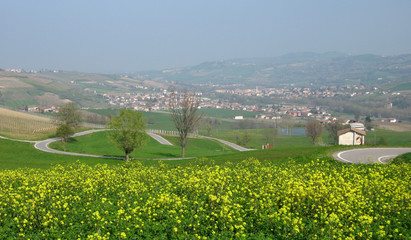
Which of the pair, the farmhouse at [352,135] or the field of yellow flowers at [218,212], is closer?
the field of yellow flowers at [218,212]

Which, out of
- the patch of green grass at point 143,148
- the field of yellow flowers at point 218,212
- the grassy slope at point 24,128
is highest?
the field of yellow flowers at point 218,212

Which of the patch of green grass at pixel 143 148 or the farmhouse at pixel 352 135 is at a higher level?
the farmhouse at pixel 352 135

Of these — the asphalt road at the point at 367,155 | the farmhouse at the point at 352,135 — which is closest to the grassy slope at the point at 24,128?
the farmhouse at the point at 352,135

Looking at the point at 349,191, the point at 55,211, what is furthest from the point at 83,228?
the point at 349,191

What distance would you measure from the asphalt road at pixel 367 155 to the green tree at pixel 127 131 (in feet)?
91.6

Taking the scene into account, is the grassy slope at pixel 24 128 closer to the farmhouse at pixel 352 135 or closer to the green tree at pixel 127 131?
the green tree at pixel 127 131

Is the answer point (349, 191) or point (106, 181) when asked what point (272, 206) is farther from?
point (106, 181)

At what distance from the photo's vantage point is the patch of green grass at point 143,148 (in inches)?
2436

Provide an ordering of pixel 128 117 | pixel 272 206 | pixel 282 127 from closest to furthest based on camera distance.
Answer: pixel 272 206 → pixel 128 117 → pixel 282 127

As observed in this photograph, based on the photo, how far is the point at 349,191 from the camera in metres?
13.6

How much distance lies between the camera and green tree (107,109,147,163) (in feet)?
161

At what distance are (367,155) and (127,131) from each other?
30.4 metres

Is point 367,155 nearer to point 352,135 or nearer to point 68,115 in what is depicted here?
point 352,135

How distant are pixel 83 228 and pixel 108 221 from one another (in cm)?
79
